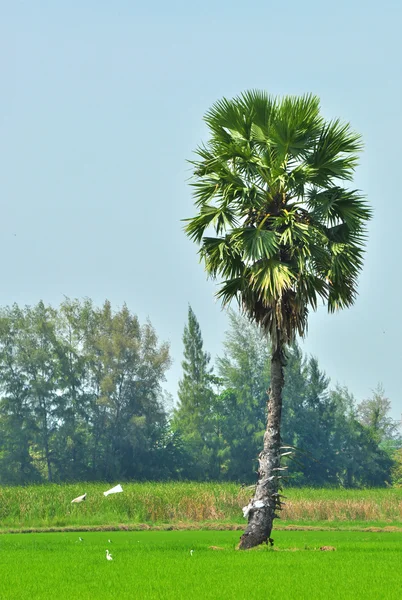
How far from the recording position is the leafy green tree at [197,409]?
81188 mm

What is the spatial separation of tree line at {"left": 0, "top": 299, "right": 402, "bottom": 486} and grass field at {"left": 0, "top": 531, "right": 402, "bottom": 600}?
→ 53.2 metres

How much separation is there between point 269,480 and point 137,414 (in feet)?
192

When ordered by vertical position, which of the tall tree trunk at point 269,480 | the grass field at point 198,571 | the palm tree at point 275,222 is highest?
the palm tree at point 275,222

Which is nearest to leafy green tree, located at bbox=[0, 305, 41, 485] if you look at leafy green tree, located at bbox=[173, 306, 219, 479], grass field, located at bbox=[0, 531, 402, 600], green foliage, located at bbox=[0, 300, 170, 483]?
green foliage, located at bbox=[0, 300, 170, 483]

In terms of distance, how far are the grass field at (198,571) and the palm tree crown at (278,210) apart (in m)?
5.53

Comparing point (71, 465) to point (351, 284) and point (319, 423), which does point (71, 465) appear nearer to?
point (319, 423)

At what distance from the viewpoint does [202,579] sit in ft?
54.5

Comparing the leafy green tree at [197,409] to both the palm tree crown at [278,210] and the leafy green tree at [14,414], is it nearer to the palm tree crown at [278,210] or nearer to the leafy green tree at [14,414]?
the leafy green tree at [14,414]

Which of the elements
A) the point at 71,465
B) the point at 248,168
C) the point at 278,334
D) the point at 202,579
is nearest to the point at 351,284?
the point at 278,334

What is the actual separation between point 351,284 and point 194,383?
63.3 m

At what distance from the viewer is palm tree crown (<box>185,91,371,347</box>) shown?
75.0ft

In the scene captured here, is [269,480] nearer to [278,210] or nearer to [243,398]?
[278,210]

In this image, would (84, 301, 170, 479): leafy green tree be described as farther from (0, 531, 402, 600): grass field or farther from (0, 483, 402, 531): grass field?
(0, 531, 402, 600): grass field

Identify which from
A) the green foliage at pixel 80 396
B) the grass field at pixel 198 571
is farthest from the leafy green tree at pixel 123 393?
the grass field at pixel 198 571
